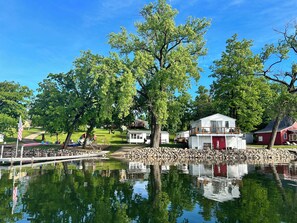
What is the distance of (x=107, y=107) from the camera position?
3164 cm

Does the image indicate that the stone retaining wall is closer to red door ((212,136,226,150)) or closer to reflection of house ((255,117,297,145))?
red door ((212,136,226,150))

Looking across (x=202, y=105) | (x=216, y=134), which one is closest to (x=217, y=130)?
(x=216, y=134)

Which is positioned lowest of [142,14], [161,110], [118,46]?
[161,110]

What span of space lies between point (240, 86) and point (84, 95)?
23008 millimetres

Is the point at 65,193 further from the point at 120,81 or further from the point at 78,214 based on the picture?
the point at 120,81

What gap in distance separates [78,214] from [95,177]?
8.06 m

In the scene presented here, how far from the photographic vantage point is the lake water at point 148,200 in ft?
28.9

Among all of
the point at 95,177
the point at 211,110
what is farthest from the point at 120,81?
the point at 211,110

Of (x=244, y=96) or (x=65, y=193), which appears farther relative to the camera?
(x=244, y=96)

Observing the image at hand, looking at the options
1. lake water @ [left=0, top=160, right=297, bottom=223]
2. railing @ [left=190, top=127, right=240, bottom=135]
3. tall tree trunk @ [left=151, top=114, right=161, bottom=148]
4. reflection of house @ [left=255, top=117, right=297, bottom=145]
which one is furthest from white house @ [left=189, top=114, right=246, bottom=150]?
lake water @ [left=0, top=160, right=297, bottom=223]

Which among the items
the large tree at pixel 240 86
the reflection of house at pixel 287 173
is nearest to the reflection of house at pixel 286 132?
the large tree at pixel 240 86

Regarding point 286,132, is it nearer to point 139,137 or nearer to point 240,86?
point 240,86

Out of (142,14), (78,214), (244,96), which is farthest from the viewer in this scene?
(244,96)

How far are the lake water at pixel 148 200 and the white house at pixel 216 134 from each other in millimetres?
21531
